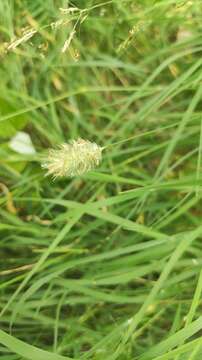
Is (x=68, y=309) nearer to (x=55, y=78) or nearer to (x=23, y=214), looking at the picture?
(x=23, y=214)

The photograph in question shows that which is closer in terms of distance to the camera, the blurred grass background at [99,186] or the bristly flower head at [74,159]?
the bristly flower head at [74,159]

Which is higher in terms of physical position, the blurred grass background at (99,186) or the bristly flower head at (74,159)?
the blurred grass background at (99,186)

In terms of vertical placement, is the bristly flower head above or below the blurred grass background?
below

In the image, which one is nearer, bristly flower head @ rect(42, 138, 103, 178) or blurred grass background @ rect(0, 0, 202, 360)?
bristly flower head @ rect(42, 138, 103, 178)

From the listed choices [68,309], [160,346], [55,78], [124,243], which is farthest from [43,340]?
[55,78]
